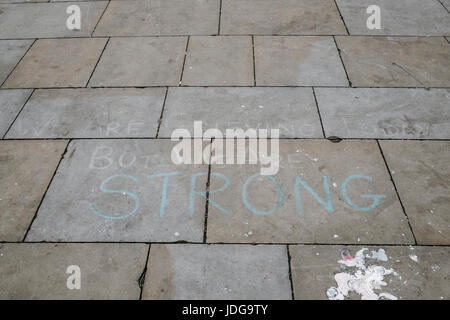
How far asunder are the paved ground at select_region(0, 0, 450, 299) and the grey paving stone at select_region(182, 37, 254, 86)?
3 cm

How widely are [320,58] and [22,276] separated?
15.9ft

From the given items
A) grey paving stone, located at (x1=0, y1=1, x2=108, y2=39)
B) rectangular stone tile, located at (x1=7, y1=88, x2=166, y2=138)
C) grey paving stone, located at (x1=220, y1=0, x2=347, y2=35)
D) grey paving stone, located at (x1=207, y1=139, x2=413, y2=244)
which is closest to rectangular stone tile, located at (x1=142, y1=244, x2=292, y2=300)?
grey paving stone, located at (x1=207, y1=139, x2=413, y2=244)

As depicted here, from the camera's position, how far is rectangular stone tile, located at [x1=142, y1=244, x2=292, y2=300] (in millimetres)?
3137

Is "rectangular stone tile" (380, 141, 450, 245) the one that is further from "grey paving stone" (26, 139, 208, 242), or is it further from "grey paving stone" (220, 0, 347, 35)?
"grey paving stone" (220, 0, 347, 35)

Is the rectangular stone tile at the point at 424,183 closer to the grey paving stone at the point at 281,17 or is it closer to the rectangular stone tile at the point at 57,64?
the grey paving stone at the point at 281,17

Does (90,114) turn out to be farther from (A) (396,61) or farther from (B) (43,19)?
(A) (396,61)

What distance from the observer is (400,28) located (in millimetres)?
6125

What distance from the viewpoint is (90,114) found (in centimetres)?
477

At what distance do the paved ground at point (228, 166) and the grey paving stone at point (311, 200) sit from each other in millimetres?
15

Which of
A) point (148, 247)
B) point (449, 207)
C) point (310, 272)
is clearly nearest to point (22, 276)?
point (148, 247)

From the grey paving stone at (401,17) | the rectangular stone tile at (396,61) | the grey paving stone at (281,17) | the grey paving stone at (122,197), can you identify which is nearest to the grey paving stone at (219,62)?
the grey paving stone at (281,17)

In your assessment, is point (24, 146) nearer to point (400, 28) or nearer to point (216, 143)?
point (216, 143)

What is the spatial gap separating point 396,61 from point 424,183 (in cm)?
240
